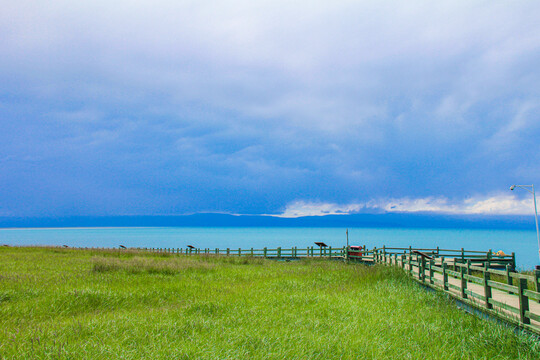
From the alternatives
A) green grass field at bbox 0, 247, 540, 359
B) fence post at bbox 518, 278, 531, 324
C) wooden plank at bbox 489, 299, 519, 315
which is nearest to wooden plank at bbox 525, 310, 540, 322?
fence post at bbox 518, 278, 531, 324

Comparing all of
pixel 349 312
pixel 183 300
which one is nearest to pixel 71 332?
pixel 183 300

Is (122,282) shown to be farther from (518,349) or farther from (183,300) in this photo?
(518,349)

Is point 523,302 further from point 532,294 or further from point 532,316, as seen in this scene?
point 532,294

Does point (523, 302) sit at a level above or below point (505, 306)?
above

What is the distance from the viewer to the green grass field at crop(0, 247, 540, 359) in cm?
676

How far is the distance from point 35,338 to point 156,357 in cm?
293

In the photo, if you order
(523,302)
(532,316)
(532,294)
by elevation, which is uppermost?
(532,294)

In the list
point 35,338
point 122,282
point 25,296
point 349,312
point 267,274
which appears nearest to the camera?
point 35,338

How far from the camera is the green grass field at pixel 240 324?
22.2 ft

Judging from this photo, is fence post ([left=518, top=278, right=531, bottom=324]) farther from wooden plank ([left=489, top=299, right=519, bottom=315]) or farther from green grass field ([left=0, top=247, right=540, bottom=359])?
green grass field ([left=0, top=247, right=540, bottom=359])

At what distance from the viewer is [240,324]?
8742mm

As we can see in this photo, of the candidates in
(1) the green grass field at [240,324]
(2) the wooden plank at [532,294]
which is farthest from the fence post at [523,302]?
(1) the green grass field at [240,324]

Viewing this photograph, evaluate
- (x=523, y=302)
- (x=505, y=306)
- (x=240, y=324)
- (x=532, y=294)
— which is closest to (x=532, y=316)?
(x=523, y=302)

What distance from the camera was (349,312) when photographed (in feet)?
32.8
